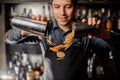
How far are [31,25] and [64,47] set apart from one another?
23 cm

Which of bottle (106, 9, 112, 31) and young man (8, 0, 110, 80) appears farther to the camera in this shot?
bottle (106, 9, 112, 31)

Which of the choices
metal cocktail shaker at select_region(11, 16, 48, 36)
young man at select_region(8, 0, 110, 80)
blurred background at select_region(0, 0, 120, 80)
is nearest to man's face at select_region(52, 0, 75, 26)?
young man at select_region(8, 0, 110, 80)

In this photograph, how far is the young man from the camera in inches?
→ 49.2

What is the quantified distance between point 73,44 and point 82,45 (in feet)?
0.18

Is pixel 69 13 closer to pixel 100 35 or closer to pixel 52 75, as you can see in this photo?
pixel 100 35

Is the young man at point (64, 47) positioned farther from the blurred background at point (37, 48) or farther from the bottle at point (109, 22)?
the bottle at point (109, 22)

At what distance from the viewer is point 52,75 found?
4.19ft

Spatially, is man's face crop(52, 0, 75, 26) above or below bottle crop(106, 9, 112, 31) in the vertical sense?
above

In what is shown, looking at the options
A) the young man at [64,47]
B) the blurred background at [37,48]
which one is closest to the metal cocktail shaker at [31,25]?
the young man at [64,47]

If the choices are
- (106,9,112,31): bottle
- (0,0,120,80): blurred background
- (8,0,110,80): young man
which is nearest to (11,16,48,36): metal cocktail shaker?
(8,0,110,80): young man

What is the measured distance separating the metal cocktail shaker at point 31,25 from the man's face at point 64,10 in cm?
12

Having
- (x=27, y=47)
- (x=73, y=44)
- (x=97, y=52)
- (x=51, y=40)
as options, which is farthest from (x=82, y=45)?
(x=27, y=47)

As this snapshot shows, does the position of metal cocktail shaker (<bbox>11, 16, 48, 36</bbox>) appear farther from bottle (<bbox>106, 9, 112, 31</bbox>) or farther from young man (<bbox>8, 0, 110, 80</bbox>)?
bottle (<bbox>106, 9, 112, 31</bbox>)

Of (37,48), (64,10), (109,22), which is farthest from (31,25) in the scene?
(37,48)
